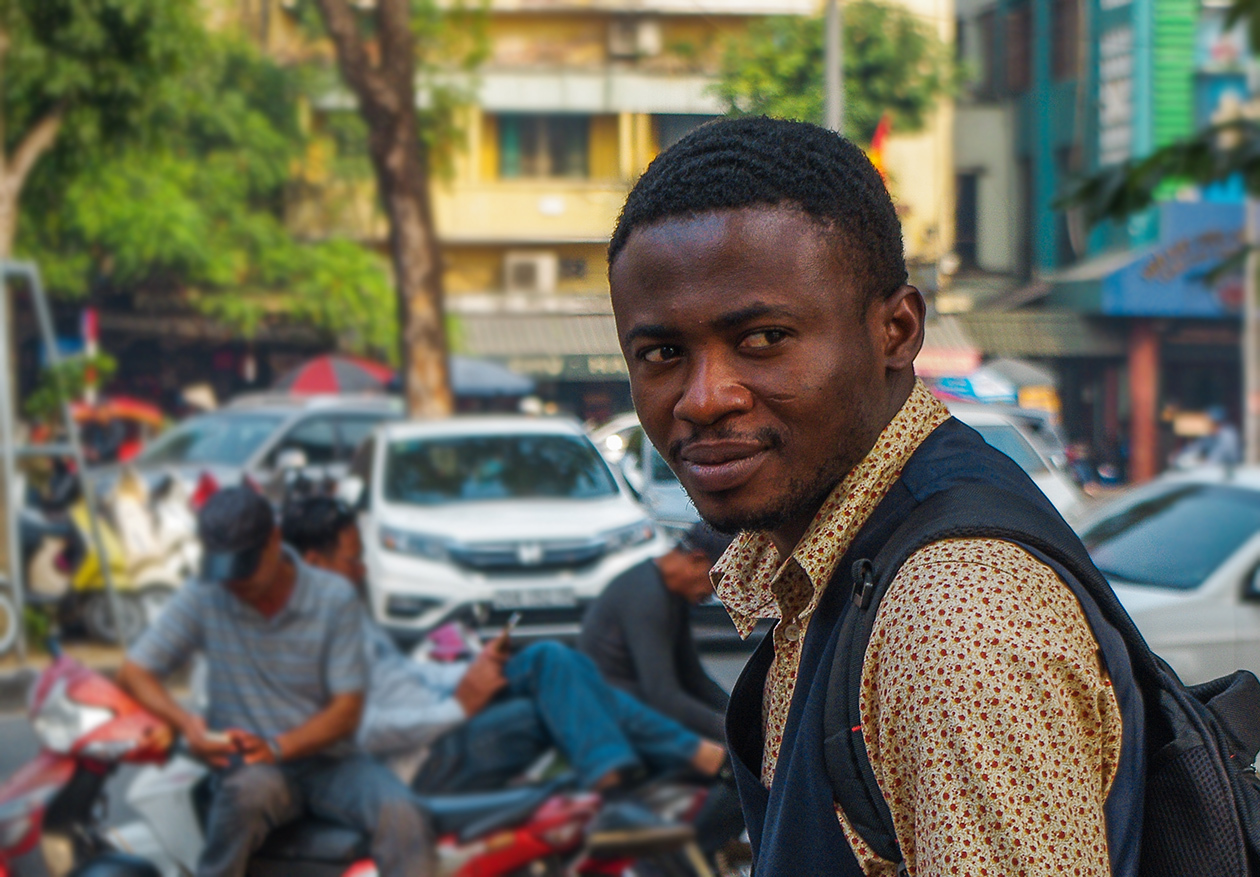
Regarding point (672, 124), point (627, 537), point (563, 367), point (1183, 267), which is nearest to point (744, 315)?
point (672, 124)

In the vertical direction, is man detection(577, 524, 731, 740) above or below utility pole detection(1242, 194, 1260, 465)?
above

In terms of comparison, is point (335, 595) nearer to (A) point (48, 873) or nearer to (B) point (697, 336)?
(A) point (48, 873)

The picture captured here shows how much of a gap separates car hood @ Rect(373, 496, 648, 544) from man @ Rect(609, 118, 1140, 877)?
4.23 meters

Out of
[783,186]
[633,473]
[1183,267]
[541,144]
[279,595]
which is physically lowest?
[1183,267]

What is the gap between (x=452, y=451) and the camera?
641 cm

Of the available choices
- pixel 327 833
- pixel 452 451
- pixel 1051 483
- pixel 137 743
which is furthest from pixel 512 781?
pixel 452 451

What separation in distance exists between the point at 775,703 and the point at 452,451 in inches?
215

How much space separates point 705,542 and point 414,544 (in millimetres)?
3234

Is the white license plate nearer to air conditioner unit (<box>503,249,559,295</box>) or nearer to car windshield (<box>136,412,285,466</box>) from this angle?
car windshield (<box>136,412,285,466</box>)

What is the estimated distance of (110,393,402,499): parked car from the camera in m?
7.75

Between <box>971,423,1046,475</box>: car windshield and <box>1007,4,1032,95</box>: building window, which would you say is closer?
<box>971,423,1046,475</box>: car windshield

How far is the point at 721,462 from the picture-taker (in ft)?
3.20

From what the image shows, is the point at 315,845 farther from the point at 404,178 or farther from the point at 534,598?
the point at 404,178

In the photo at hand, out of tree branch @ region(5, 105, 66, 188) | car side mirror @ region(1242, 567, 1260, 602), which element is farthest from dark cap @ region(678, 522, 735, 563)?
tree branch @ region(5, 105, 66, 188)
